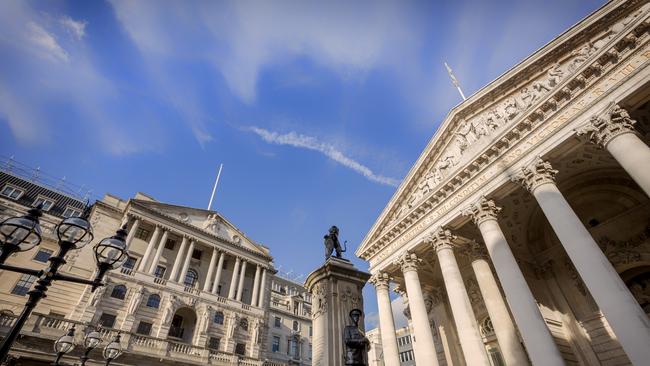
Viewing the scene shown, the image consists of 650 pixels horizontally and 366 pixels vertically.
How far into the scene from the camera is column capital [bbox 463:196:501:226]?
14.1 meters

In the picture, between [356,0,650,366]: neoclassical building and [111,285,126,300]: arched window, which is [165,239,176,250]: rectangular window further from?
[356,0,650,366]: neoclassical building

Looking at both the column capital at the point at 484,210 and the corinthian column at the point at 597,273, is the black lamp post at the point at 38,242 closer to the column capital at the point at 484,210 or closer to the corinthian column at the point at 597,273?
the corinthian column at the point at 597,273

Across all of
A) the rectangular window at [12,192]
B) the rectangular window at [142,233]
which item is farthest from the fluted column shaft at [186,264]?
the rectangular window at [12,192]

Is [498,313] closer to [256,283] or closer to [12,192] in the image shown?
[256,283]

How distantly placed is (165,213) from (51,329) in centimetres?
1568

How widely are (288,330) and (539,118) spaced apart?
1657 inches

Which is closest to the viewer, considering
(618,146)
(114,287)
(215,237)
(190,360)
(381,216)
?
(618,146)

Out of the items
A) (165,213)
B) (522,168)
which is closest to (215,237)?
(165,213)

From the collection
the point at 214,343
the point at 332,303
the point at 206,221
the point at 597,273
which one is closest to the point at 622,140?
the point at 597,273

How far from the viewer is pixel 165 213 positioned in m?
35.5

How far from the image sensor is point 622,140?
1073 centimetres

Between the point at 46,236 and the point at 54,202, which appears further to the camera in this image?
the point at 54,202

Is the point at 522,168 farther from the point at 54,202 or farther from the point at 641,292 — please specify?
the point at 54,202

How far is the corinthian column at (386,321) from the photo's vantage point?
16125 millimetres
